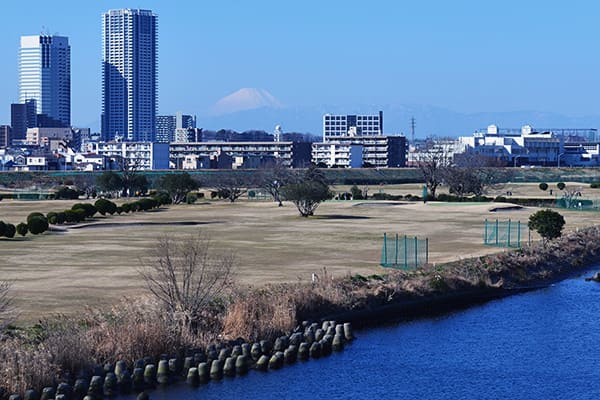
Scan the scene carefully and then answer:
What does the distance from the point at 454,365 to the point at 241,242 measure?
27856 mm

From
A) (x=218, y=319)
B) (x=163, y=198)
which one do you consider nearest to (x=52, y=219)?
(x=163, y=198)

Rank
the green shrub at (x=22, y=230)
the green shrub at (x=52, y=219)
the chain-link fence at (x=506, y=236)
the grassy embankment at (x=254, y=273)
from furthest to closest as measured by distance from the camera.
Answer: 1. the green shrub at (x=52, y=219)
2. the green shrub at (x=22, y=230)
3. the chain-link fence at (x=506, y=236)
4. the grassy embankment at (x=254, y=273)

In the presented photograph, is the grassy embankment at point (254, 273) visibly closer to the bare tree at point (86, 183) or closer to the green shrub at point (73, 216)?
the green shrub at point (73, 216)

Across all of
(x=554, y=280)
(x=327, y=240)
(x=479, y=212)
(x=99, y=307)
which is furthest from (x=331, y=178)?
(x=99, y=307)

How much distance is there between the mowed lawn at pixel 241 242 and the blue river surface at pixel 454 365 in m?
7.03

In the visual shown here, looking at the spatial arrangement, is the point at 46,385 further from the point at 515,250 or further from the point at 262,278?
the point at 515,250

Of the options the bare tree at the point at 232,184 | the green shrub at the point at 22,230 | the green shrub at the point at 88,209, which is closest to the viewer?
the green shrub at the point at 22,230

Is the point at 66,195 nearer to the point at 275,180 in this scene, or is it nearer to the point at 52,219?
the point at 275,180

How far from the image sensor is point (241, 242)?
55188mm

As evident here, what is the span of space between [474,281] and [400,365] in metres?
13.9

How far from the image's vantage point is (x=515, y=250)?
4950 centimetres

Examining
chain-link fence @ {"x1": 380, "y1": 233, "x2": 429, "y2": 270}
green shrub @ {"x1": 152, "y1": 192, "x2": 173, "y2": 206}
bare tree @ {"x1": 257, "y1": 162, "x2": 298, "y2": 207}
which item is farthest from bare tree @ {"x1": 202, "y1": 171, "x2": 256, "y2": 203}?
chain-link fence @ {"x1": 380, "y1": 233, "x2": 429, "y2": 270}

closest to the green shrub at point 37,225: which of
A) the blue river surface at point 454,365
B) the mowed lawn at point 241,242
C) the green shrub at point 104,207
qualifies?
the mowed lawn at point 241,242

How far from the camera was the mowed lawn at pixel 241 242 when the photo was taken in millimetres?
37469
